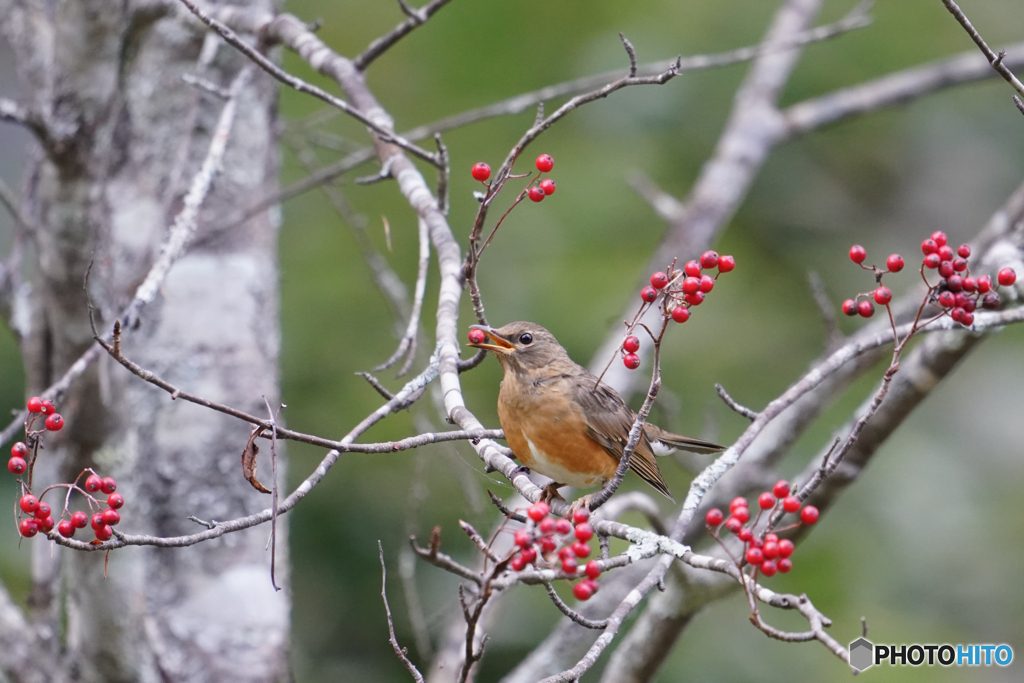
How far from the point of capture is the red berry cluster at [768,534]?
6.97 feet

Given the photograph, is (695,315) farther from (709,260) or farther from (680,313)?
(680,313)

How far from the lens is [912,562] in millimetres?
5941

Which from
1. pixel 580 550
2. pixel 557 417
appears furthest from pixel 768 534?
pixel 557 417

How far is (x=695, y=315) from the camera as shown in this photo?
6.13 metres

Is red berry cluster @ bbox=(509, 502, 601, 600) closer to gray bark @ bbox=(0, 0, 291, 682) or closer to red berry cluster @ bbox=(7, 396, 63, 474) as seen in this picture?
red berry cluster @ bbox=(7, 396, 63, 474)

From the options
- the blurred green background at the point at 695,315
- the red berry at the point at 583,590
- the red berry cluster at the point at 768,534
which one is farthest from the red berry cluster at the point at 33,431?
the blurred green background at the point at 695,315

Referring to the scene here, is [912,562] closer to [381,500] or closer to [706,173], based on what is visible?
[706,173]

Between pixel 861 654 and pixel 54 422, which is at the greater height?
pixel 861 654

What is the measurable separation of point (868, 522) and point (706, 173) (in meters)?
2.35

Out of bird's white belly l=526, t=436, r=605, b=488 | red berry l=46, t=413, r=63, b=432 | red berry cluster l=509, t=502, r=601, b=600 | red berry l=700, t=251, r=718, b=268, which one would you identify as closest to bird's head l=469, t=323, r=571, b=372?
bird's white belly l=526, t=436, r=605, b=488

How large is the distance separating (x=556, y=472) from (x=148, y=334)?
1.96 m

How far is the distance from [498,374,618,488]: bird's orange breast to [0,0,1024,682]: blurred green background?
0.39m

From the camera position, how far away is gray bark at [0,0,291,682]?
128 inches

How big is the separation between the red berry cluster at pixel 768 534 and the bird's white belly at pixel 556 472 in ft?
5.57
